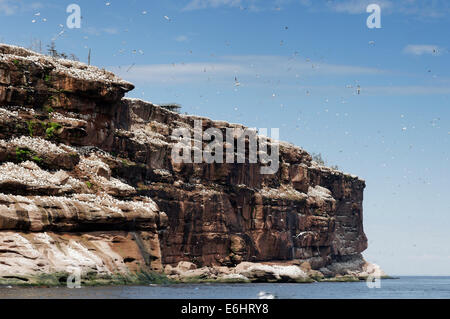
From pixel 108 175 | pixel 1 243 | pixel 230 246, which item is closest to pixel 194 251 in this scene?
pixel 230 246

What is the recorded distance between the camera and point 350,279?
188m

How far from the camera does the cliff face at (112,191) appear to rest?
256 ft

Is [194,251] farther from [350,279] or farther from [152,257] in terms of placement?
[350,279]

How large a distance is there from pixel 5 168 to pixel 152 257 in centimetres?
2148

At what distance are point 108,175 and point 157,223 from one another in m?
9.43

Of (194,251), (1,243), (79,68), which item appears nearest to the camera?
(1,243)

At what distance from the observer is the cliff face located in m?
78.1

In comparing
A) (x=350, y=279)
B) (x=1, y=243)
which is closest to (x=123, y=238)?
(x=1, y=243)

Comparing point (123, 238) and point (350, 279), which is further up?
point (123, 238)

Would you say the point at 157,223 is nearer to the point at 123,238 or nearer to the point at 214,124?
the point at 123,238

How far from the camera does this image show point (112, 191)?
94.8 m
